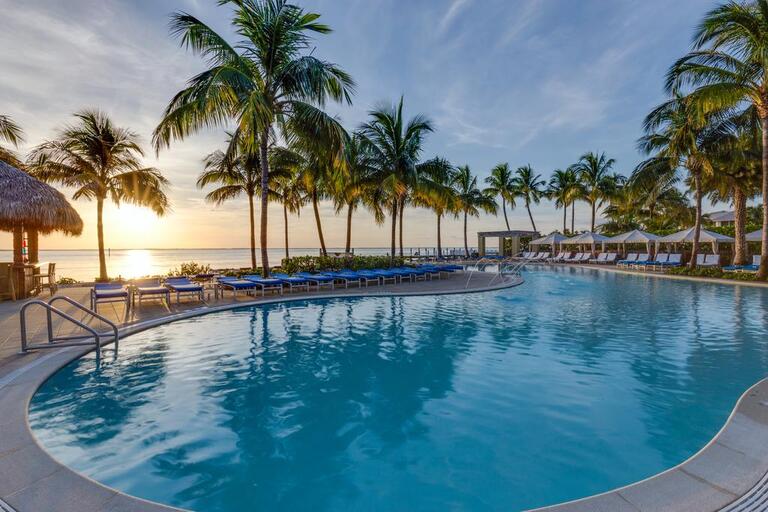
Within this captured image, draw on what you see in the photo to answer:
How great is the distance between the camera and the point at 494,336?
7.54 metres

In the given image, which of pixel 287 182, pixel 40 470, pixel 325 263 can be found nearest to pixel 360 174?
pixel 325 263

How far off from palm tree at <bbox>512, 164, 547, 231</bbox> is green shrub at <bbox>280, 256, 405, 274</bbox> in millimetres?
24434

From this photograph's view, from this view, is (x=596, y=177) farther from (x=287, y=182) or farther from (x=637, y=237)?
(x=287, y=182)

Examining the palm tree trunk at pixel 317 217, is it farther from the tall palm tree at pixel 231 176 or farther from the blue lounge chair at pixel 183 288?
the blue lounge chair at pixel 183 288

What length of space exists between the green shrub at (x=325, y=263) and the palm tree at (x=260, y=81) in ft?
10.5

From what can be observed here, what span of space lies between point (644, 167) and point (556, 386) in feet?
79.2

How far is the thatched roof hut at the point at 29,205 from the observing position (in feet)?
33.4

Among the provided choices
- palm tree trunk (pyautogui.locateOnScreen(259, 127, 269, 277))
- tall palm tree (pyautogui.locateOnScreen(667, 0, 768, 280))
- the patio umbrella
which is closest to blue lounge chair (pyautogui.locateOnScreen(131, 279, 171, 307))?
palm tree trunk (pyautogui.locateOnScreen(259, 127, 269, 277))

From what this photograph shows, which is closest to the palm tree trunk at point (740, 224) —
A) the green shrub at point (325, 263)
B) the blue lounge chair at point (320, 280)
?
the green shrub at point (325, 263)

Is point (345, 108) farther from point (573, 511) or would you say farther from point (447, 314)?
point (573, 511)

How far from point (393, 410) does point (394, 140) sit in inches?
627

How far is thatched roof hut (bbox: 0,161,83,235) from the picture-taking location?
33.4 feet

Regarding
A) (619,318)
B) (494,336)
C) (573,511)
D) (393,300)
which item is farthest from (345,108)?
(573,511)

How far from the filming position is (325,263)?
17016 millimetres
